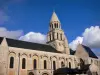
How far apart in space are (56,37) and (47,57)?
34.9 ft

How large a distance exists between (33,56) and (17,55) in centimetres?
509

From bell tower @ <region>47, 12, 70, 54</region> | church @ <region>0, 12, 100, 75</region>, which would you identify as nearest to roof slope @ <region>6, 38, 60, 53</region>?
church @ <region>0, 12, 100, 75</region>

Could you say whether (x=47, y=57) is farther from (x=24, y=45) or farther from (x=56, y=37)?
(x=56, y=37)

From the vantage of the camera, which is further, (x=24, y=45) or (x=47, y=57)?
(x=47, y=57)

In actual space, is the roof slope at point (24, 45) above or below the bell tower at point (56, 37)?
below

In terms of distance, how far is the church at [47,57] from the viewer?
139 ft

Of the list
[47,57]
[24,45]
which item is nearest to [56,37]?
[47,57]

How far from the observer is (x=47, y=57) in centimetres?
5178

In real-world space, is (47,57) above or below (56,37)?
below

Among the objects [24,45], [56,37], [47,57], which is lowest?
[47,57]

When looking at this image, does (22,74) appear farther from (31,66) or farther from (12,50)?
(12,50)

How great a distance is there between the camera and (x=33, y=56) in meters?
49.1

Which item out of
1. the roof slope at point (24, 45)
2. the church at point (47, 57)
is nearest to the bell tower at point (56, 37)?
the church at point (47, 57)

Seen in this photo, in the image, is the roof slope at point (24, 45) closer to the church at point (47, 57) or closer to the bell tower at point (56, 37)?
the church at point (47, 57)
